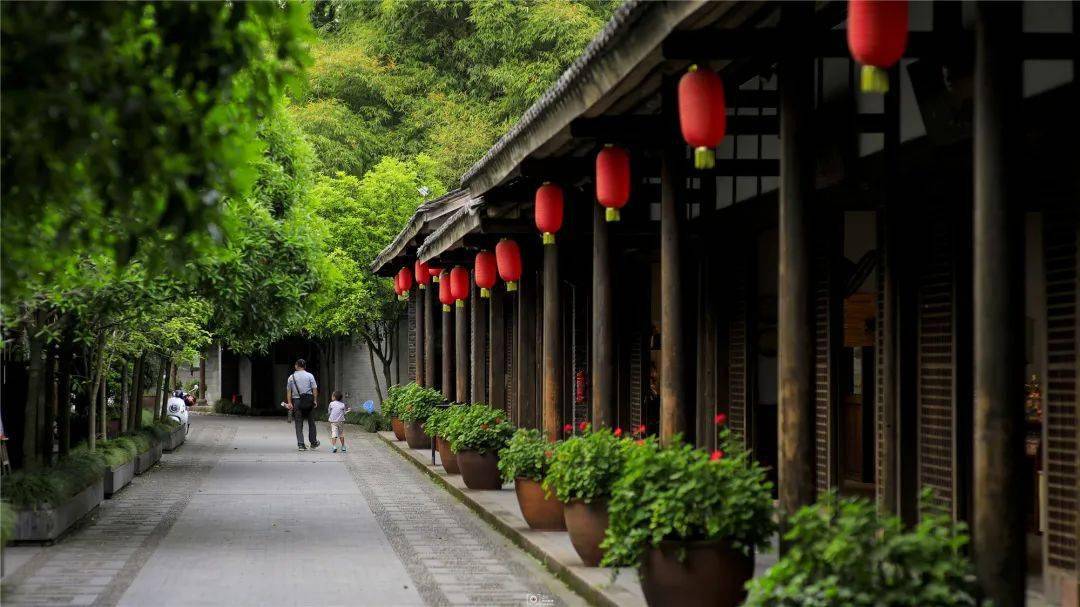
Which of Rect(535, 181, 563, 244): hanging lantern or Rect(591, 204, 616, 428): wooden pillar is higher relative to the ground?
Rect(535, 181, 563, 244): hanging lantern

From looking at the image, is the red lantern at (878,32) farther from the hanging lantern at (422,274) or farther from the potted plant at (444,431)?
the hanging lantern at (422,274)

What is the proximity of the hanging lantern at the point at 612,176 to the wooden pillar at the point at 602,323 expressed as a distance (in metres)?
1.51

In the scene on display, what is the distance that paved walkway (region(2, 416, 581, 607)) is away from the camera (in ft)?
37.7

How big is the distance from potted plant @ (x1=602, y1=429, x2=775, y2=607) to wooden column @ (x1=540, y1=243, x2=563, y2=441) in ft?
20.2

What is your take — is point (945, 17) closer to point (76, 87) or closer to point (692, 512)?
point (692, 512)

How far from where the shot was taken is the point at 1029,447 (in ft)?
44.9

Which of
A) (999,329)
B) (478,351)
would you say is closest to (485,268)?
(478,351)

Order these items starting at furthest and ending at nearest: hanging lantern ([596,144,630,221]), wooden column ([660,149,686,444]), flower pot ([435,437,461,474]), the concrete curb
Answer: flower pot ([435,437,461,474]), hanging lantern ([596,144,630,221]), wooden column ([660,149,686,444]), the concrete curb

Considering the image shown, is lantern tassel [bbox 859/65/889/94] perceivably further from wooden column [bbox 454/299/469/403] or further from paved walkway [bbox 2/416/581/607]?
wooden column [bbox 454/299/469/403]

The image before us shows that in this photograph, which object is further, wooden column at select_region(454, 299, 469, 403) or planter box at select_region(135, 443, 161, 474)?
wooden column at select_region(454, 299, 469, 403)

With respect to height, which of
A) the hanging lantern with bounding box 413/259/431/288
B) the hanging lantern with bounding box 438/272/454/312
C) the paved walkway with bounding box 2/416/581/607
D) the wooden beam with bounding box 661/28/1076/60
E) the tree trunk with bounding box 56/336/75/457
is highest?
the wooden beam with bounding box 661/28/1076/60

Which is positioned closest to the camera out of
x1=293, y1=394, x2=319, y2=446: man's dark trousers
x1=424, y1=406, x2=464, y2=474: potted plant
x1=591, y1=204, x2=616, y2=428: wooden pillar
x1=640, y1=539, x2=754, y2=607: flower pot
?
x1=640, y1=539, x2=754, y2=607: flower pot

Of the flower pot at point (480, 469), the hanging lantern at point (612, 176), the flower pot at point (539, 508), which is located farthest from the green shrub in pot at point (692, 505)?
the flower pot at point (480, 469)

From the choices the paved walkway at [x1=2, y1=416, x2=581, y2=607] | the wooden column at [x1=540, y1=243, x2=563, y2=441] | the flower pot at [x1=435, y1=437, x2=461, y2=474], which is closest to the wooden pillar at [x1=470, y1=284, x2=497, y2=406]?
the flower pot at [x1=435, y1=437, x2=461, y2=474]
